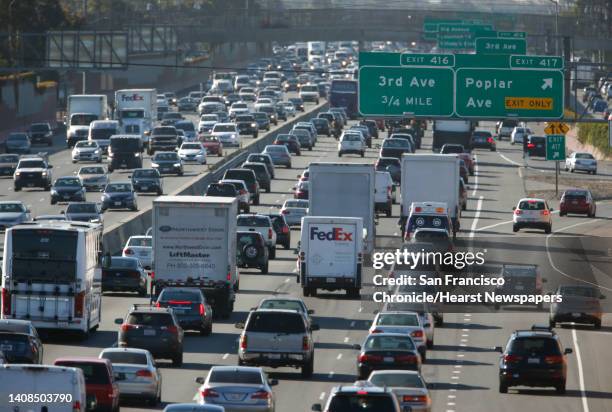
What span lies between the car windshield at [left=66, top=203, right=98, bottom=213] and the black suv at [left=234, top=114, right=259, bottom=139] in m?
49.3

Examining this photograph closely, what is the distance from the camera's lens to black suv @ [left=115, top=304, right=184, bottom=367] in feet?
133

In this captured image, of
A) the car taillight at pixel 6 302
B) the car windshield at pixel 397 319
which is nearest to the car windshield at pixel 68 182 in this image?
the car taillight at pixel 6 302

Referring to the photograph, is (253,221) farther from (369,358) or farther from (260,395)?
(260,395)

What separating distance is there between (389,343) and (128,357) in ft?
21.2

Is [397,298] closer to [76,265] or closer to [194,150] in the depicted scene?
[76,265]

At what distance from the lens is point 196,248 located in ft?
164

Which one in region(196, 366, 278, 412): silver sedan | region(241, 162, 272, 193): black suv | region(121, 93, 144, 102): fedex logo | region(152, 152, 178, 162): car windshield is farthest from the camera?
region(121, 93, 144, 102): fedex logo

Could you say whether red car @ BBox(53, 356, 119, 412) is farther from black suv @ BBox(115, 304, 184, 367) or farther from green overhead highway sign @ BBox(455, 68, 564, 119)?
green overhead highway sign @ BBox(455, 68, 564, 119)

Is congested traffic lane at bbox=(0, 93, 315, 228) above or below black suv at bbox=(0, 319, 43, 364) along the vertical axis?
below

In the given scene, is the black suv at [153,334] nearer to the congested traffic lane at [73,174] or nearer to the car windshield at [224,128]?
the congested traffic lane at [73,174]

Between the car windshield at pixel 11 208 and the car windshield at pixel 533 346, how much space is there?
36285 mm

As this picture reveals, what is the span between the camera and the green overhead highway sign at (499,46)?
90125 millimetres

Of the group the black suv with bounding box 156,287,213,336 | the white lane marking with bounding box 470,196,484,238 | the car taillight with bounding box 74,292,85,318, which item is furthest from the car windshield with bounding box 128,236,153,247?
the car taillight with bounding box 74,292,85,318

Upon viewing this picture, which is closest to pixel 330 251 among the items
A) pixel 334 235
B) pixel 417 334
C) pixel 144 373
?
pixel 334 235
